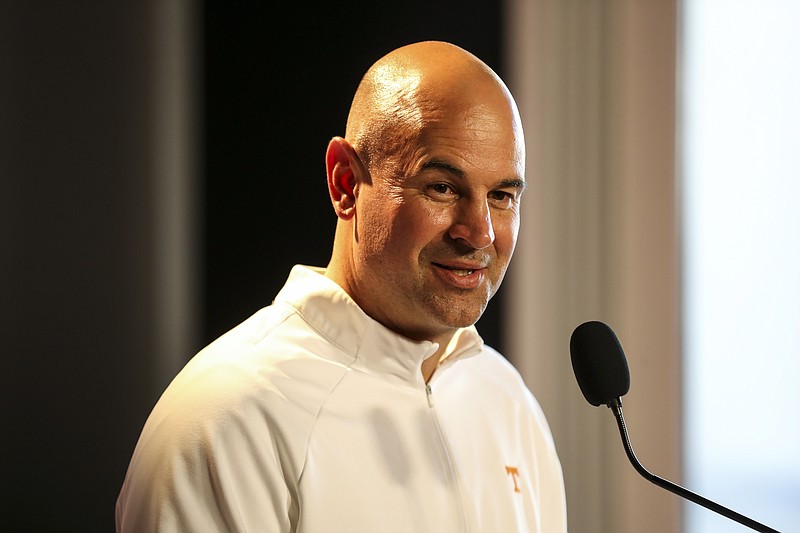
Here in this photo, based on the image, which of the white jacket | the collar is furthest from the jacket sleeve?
the collar

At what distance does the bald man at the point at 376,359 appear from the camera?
1.06 meters

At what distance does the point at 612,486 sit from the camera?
→ 7.26 ft

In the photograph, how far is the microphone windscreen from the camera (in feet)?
3.36

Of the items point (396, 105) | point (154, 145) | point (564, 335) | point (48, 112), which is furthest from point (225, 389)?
point (564, 335)

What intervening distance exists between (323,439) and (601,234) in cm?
129

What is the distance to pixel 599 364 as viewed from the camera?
3.39ft

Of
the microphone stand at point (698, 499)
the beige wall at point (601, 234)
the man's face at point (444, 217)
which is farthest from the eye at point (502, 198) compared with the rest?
the beige wall at point (601, 234)

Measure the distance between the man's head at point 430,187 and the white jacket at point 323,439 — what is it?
0.06 metres

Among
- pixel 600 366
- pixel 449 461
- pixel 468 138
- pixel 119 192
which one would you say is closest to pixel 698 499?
pixel 600 366

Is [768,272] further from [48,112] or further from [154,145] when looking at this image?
[48,112]

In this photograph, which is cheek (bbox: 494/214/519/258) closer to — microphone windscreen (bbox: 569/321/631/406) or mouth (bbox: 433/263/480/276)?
mouth (bbox: 433/263/480/276)

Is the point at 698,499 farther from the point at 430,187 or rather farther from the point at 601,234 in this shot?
the point at 601,234

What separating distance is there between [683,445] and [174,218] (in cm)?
125

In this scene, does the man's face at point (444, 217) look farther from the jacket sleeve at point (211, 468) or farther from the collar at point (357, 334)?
the jacket sleeve at point (211, 468)
